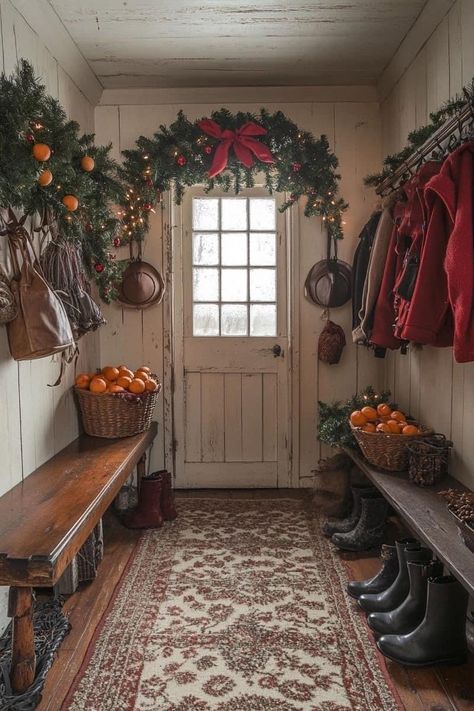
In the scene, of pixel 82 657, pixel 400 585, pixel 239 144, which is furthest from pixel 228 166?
pixel 82 657

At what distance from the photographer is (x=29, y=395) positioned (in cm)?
295

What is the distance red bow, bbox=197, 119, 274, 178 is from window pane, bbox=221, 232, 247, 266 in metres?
0.46

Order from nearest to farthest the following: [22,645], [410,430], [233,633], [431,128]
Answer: [22,645], [233,633], [431,128], [410,430]

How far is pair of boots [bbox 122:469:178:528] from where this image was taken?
371 cm

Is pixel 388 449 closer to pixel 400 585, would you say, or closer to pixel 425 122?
pixel 400 585

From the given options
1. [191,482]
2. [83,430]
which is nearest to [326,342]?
[191,482]

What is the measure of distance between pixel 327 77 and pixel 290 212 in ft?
2.74

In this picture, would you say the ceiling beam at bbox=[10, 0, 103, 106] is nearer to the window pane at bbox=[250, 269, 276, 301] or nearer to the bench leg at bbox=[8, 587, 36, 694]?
the window pane at bbox=[250, 269, 276, 301]

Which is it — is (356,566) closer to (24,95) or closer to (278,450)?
(278,450)

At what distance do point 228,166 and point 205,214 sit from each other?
37 centimetres

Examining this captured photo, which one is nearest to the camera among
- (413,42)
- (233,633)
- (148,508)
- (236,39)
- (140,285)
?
(233,633)

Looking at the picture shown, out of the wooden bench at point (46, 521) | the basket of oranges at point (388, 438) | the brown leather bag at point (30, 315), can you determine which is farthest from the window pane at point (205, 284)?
the brown leather bag at point (30, 315)

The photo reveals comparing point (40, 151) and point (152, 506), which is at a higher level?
point (40, 151)

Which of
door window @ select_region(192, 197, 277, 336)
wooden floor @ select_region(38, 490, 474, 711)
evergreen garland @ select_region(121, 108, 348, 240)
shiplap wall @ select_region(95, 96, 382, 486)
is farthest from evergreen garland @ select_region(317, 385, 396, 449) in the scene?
evergreen garland @ select_region(121, 108, 348, 240)
